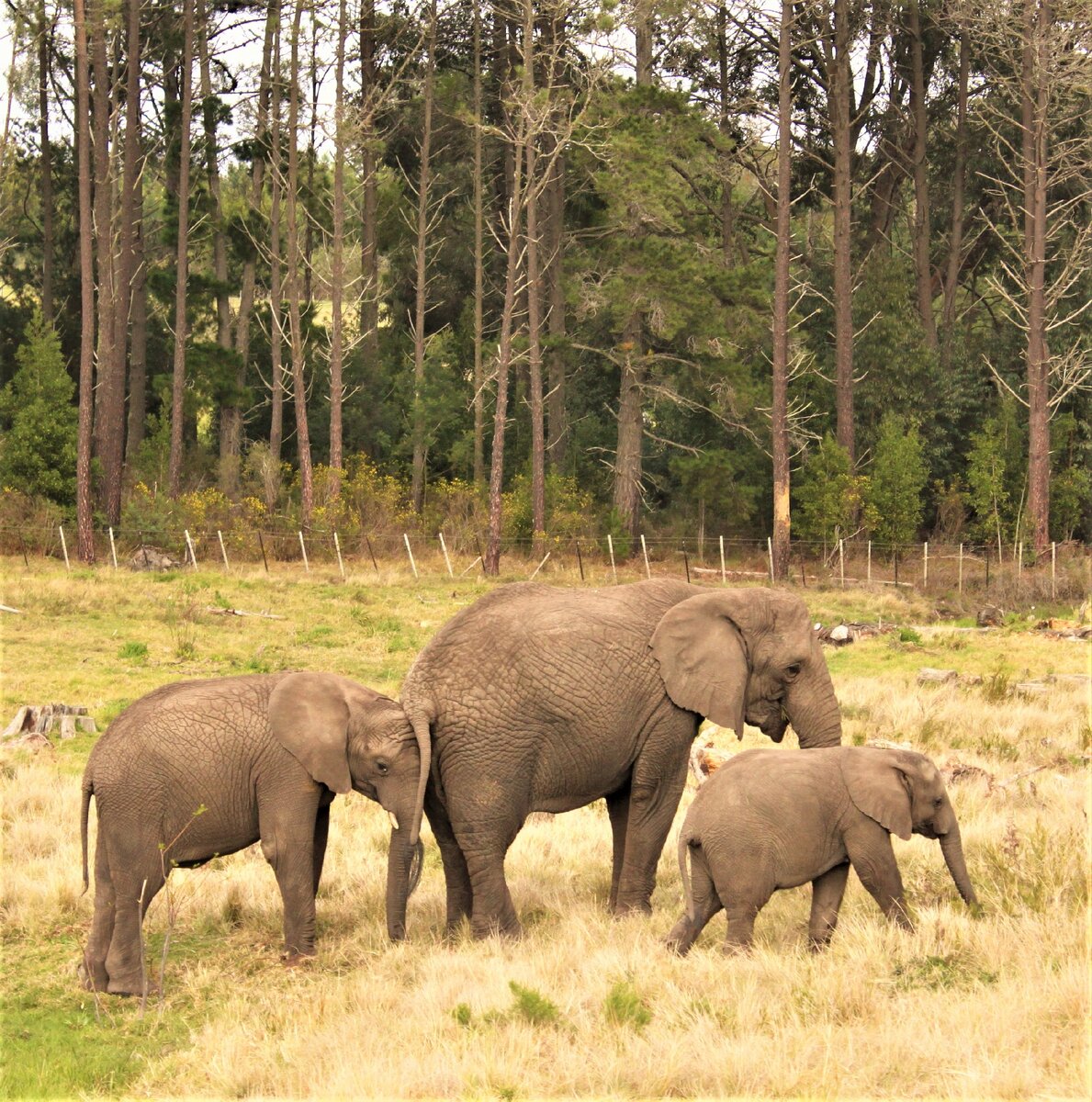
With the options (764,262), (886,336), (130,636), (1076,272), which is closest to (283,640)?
(130,636)

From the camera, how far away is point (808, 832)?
9148 mm

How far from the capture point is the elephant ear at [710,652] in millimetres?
10328

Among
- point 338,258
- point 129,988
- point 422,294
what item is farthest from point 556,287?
point 129,988

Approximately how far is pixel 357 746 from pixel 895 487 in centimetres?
3542

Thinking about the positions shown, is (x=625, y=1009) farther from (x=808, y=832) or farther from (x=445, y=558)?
(x=445, y=558)

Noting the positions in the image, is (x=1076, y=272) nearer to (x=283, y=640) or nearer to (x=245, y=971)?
(x=283, y=640)

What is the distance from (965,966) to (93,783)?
5.82m

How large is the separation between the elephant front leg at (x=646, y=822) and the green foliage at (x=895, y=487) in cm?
3281

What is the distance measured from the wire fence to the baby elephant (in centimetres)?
2527

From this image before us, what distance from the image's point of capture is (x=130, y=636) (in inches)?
979

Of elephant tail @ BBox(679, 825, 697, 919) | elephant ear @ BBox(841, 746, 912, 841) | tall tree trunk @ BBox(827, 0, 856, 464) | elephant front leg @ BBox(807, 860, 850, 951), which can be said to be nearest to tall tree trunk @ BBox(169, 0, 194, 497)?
tall tree trunk @ BBox(827, 0, 856, 464)

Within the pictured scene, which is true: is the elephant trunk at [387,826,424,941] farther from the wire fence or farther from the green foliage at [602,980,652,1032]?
the wire fence

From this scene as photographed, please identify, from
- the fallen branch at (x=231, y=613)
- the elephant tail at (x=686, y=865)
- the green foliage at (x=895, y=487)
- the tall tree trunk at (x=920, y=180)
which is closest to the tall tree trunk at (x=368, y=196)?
the green foliage at (x=895, y=487)

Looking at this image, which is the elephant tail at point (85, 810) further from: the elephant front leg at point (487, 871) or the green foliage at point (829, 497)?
the green foliage at point (829, 497)
